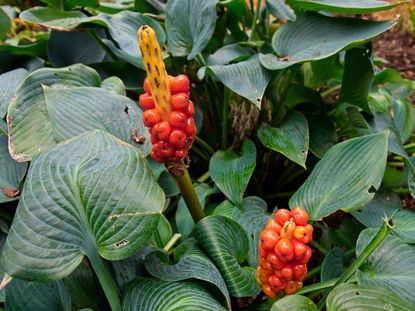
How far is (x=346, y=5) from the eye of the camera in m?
1.14

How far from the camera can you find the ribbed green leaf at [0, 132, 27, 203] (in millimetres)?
985

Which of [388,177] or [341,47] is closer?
[341,47]

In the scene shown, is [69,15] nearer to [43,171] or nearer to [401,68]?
[43,171]

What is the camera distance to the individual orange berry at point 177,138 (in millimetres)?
724

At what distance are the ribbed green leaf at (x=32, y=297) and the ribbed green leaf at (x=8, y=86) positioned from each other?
445 millimetres

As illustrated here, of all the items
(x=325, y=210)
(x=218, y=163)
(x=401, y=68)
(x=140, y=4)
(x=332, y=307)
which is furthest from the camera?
(x=401, y=68)

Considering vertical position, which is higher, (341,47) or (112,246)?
(341,47)

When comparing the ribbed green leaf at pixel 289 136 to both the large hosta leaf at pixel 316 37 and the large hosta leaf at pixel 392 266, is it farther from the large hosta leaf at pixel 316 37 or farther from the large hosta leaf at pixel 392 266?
the large hosta leaf at pixel 392 266

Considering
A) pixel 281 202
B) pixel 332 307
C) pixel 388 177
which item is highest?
pixel 332 307

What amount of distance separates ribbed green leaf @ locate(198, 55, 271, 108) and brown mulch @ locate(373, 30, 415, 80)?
Result: 4.02ft

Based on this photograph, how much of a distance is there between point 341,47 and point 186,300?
673 millimetres

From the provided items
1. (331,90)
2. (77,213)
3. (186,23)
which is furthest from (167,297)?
(331,90)

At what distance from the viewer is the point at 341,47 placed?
1105 millimetres

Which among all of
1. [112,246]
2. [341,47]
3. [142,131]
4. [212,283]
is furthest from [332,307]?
[341,47]
